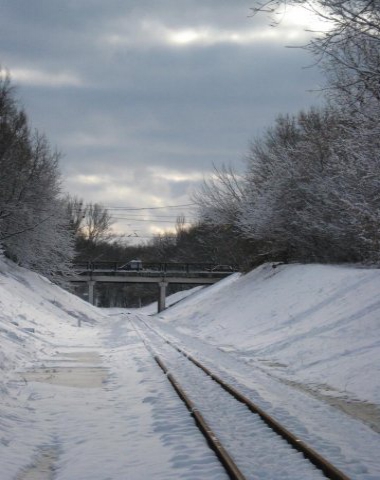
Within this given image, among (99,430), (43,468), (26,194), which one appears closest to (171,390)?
(99,430)

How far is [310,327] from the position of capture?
71.2 ft

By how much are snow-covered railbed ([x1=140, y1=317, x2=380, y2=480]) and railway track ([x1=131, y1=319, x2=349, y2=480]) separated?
0.23 meters

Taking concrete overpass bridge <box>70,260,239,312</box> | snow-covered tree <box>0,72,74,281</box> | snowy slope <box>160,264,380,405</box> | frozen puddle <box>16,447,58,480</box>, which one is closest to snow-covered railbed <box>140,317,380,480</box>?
snowy slope <box>160,264,380,405</box>

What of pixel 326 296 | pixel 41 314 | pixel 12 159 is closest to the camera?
pixel 326 296

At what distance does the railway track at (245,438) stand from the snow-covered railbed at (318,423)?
23 cm

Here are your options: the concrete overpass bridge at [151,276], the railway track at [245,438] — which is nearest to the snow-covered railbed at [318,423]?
the railway track at [245,438]

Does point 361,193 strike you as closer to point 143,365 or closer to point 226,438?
point 143,365

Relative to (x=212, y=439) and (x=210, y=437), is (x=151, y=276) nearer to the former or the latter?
(x=210, y=437)

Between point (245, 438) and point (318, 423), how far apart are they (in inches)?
66.0

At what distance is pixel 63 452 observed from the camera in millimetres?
8008

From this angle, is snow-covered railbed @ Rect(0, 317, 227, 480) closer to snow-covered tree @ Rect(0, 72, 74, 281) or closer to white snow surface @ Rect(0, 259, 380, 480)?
white snow surface @ Rect(0, 259, 380, 480)

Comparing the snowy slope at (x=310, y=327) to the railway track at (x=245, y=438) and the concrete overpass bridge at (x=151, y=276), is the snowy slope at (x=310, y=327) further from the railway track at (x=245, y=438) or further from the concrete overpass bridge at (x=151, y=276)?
the concrete overpass bridge at (x=151, y=276)

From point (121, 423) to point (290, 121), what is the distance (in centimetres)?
3959

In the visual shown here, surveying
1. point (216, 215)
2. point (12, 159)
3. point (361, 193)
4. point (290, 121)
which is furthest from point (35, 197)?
point (361, 193)
